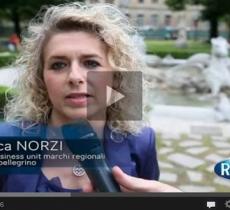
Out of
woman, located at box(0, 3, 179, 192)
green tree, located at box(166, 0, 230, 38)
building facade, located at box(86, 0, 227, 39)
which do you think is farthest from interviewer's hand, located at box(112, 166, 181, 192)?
green tree, located at box(166, 0, 230, 38)

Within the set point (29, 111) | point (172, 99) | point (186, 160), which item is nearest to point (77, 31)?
point (29, 111)

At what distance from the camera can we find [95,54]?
785 mm

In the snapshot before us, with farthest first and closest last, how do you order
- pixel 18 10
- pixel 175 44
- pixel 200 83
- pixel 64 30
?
pixel 200 83 < pixel 175 44 < pixel 18 10 < pixel 64 30

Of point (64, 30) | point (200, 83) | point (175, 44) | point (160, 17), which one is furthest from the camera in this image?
point (200, 83)

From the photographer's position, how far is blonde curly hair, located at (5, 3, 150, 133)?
77cm

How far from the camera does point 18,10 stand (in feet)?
2.94

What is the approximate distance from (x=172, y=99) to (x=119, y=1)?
1486mm

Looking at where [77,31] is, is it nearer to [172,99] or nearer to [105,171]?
[105,171]

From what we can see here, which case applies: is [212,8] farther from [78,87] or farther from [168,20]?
[78,87]

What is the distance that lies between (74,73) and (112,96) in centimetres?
7

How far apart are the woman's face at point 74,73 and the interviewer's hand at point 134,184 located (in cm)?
11

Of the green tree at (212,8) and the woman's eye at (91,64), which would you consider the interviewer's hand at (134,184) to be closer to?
the woman's eye at (91,64)

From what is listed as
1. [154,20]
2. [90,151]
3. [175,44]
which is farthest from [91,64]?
[175,44]
